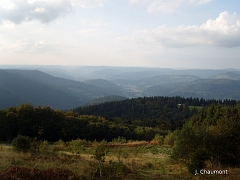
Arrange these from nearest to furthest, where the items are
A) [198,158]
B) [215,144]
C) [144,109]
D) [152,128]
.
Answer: [198,158]
[215,144]
[152,128]
[144,109]

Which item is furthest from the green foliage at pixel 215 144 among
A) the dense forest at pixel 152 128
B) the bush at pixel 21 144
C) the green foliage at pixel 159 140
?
the green foliage at pixel 159 140

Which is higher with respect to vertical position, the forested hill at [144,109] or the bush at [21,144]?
the bush at [21,144]

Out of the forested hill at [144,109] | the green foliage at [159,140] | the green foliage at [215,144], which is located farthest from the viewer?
the forested hill at [144,109]

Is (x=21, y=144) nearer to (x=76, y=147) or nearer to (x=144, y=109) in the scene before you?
(x=76, y=147)

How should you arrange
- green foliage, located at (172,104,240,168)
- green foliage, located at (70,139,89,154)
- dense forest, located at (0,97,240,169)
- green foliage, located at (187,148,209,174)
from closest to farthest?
green foliage, located at (187,148,209,174), green foliage, located at (172,104,240,168), dense forest, located at (0,97,240,169), green foliage, located at (70,139,89,154)

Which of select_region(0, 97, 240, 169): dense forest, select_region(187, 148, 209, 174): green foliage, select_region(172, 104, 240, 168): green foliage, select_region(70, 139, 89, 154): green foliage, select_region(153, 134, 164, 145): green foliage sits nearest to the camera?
select_region(187, 148, 209, 174): green foliage

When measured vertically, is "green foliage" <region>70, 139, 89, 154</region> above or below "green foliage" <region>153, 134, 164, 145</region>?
above

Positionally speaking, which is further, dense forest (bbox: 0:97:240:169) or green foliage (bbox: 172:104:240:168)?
dense forest (bbox: 0:97:240:169)

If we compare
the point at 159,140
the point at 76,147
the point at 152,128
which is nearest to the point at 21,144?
the point at 76,147

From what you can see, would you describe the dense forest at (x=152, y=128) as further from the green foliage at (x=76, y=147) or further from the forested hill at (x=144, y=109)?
the green foliage at (x=76, y=147)

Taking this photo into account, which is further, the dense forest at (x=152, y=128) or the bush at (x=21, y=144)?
the bush at (x=21, y=144)

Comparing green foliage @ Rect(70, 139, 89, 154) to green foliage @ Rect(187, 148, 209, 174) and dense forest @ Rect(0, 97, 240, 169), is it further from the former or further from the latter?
green foliage @ Rect(187, 148, 209, 174)

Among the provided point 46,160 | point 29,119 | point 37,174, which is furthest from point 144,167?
point 29,119

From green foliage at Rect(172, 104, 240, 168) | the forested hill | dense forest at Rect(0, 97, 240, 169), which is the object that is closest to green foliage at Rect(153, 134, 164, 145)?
dense forest at Rect(0, 97, 240, 169)
